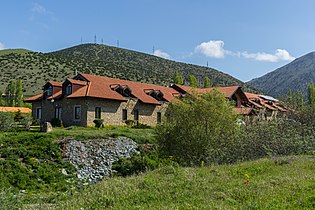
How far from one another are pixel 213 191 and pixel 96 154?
614 inches

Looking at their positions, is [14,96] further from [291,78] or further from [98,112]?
[291,78]

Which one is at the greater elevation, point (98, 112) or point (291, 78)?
point (291, 78)

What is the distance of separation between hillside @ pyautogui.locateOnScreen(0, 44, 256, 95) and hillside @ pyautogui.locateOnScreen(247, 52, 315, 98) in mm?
60895

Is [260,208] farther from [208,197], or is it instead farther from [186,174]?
[186,174]

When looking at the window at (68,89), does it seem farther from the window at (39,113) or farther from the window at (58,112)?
the window at (39,113)

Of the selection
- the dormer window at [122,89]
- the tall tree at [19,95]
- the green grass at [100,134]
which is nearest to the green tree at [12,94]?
the tall tree at [19,95]

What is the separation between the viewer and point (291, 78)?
569ft

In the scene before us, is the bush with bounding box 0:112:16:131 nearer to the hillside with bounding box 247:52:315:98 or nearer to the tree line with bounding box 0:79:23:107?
the tree line with bounding box 0:79:23:107

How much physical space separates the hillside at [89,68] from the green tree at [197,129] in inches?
2160

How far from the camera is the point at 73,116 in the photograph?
32.5 metres

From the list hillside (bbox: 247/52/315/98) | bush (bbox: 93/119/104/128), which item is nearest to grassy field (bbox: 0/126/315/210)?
bush (bbox: 93/119/104/128)

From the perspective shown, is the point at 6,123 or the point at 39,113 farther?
the point at 39,113

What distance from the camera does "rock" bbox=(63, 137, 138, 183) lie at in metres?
20.4

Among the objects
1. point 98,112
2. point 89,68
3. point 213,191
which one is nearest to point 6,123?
point 98,112
